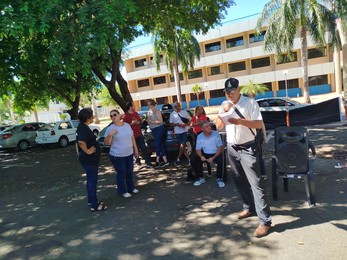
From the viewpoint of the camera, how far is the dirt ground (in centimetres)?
348

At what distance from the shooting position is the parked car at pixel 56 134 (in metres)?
15.7

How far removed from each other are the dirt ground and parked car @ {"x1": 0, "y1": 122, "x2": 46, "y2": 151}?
10.5 metres

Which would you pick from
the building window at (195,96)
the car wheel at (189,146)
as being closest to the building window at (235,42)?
the building window at (195,96)

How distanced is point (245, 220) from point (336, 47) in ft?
70.3

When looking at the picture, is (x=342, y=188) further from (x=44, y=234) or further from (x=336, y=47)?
(x=336, y=47)

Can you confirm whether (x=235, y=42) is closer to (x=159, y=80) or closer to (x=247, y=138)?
(x=159, y=80)

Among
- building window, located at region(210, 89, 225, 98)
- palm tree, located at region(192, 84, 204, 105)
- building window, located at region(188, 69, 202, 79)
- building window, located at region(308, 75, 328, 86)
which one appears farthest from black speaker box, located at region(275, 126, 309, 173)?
building window, located at region(188, 69, 202, 79)

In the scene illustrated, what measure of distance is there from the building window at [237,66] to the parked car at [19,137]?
29744 millimetres

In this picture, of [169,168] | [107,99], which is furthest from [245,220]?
[107,99]

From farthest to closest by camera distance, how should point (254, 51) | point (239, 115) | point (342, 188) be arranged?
point (254, 51), point (342, 188), point (239, 115)

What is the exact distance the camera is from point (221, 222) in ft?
13.8

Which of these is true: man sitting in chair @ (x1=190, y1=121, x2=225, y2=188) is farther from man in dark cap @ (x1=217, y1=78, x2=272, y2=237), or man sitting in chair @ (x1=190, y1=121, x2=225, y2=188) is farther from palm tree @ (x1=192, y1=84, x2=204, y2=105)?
palm tree @ (x1=192, y1=84, x2=204, y2=105)

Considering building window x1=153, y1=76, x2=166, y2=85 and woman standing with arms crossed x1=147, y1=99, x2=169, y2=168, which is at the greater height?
building window x1=153, y1=76, x2=166, y2=85

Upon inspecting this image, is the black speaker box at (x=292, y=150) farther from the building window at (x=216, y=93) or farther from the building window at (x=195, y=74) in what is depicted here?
the building window at (x=195, y=74)
